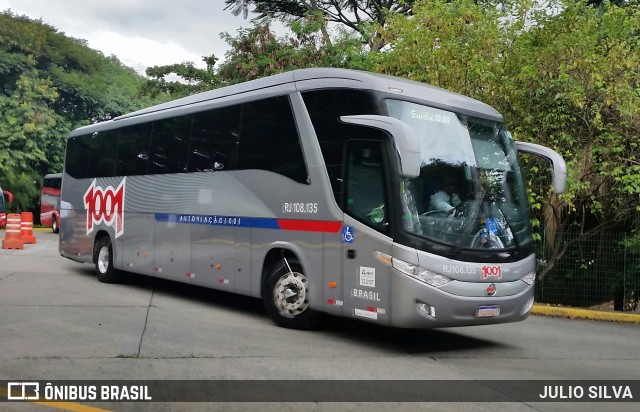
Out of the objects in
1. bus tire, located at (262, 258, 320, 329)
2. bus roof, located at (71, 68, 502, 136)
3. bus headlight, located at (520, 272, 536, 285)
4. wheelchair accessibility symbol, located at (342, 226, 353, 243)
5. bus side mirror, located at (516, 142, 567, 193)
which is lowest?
bus tire, located at (262, 258, 320, 329)

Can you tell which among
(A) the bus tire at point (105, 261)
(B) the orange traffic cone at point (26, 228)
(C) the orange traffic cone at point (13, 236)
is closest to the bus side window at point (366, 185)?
(A) the bus tire at point (105, 261)

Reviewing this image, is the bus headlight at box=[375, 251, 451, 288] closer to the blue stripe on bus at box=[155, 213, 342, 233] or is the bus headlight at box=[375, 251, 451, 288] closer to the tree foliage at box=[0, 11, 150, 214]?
the blue stripe on bus at box=[155, 213, 342, 233]

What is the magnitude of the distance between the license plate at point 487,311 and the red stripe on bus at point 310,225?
6.41ft

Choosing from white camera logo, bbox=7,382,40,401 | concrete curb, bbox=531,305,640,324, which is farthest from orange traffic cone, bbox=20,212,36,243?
white camera logo, bbox=7,382,40,401

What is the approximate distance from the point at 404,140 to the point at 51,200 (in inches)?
1379

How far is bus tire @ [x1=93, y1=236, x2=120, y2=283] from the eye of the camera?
1472 centimetres

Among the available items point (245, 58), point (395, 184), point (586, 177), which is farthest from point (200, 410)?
point (245, 58)

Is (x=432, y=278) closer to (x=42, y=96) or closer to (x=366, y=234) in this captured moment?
(x=366, y=234)

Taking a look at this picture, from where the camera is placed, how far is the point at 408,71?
16547mm

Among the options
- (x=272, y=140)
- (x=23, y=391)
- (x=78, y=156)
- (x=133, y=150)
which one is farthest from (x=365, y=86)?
(x=78, y=156)

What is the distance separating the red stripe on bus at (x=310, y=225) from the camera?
8.98m

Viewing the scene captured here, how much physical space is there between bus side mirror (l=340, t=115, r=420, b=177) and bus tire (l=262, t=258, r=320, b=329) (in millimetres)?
2394

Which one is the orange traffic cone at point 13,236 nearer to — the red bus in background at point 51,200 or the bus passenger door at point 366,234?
the red bus in background at point 51,200

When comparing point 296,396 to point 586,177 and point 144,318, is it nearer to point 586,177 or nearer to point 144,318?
point 144,318
